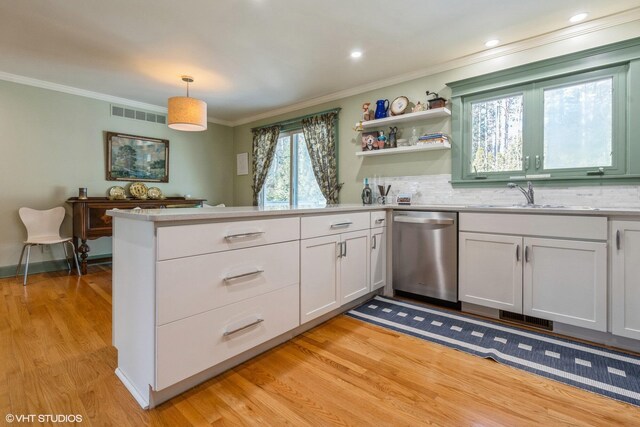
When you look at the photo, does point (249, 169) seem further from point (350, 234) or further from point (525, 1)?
point (525, 1)

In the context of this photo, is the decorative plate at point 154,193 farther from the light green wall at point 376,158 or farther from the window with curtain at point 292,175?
the light green wall at point 376,158

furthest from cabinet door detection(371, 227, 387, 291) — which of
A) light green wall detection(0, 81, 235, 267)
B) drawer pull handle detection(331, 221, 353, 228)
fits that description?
light green wall detection(0, 81, 235, 267)

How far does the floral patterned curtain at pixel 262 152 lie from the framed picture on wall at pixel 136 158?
1.44 m

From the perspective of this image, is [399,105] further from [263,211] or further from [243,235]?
[243,235]

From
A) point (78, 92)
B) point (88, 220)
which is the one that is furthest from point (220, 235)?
point (78, 92)

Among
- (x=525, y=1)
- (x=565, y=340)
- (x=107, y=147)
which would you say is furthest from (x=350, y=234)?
(x=107, y=147)

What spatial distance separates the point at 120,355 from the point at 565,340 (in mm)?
2766

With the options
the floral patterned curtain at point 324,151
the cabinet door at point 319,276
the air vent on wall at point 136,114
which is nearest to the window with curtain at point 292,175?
the floral patterned curtain at point 324,151

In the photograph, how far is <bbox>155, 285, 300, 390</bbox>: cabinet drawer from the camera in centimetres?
132

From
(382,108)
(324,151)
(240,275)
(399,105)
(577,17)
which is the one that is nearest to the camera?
(240,275)

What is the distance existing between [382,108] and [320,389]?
3.10 meters

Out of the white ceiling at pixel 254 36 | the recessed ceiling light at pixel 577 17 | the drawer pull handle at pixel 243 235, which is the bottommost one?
the drawer pull handle at pixel 243 235

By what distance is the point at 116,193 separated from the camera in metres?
4.30

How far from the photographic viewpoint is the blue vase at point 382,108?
11.7 feet
